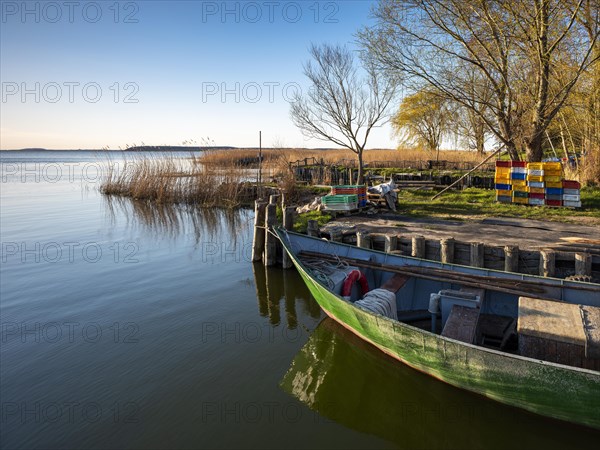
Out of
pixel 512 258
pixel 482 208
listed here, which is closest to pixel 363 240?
pixel 512 258

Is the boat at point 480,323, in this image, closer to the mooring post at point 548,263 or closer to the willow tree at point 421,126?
the mooring post at point 548,263

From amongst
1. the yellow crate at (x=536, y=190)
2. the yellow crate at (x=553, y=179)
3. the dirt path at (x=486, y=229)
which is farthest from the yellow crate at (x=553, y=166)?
the dirt path at (x=486, y=229)

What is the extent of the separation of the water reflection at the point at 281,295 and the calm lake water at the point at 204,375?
0.06 m

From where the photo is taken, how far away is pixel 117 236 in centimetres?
1684

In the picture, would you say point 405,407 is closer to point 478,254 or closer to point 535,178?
point 478,254

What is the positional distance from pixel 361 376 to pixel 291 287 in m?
4.66

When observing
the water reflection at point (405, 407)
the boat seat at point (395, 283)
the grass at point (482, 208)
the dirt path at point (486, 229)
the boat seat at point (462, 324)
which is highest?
the grass at point (482, 208)

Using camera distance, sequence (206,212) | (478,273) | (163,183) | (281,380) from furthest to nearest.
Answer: (163,183), (206,212), (478,273), (281,380)

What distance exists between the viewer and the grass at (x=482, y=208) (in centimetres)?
1405

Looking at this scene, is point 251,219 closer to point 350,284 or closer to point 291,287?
point 291,287

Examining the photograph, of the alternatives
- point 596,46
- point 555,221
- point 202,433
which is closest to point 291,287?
point 202,433

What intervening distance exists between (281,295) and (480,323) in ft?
16.8

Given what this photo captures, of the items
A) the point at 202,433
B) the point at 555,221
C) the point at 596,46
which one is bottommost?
the point at 202,433

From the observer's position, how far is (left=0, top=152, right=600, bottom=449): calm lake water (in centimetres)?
540
